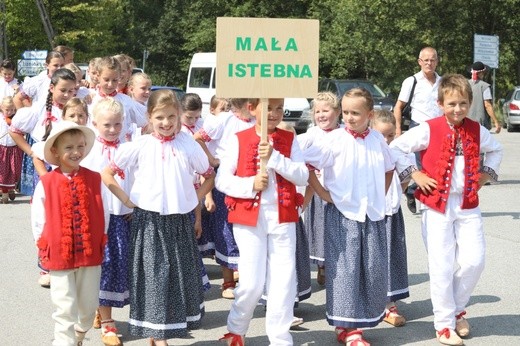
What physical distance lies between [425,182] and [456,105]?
1.80 ft

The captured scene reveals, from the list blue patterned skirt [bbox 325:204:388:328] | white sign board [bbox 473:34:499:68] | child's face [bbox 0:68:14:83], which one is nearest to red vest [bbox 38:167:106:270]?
blue patterned skirt [bbox 325:204:388:328]

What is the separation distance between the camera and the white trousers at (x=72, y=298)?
18.0 feet

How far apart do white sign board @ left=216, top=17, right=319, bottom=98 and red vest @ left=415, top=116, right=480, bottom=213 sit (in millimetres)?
1022

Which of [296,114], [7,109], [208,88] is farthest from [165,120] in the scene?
[208,88]

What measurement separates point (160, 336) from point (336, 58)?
36.7 metres

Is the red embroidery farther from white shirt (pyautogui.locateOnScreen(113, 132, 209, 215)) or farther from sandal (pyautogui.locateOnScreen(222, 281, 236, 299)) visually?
sandal (pyautogui.locateOnScreen(222, 281, 236, 299))

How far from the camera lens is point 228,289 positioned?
7.59 m

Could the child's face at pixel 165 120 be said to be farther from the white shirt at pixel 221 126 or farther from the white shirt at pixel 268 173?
the white shirt at pixel 221 126

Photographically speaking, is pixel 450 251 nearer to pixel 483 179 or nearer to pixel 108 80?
pixel 483 179

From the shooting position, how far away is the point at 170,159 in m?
5.79

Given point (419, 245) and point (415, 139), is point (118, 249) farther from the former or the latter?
point (419, 245)

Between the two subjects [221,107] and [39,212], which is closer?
[39,212]

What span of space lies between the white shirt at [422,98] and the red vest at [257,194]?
5.50m

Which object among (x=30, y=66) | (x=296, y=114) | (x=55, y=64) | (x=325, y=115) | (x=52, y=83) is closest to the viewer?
(x=325, y=115)
